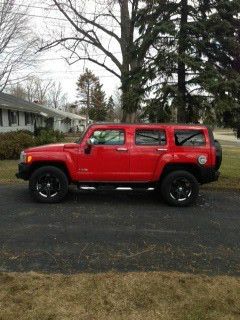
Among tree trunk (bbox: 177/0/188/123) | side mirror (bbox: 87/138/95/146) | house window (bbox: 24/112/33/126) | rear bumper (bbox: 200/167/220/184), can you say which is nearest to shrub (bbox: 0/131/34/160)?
tree trunk (bbox: 177/0/188/123)

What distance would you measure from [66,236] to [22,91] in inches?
3552

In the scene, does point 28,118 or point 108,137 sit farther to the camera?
point 28,118

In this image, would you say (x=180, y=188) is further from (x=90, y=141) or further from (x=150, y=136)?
(x=90, y=141)

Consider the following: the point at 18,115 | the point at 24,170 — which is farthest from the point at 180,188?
the point at 18,115

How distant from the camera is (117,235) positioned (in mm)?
6355

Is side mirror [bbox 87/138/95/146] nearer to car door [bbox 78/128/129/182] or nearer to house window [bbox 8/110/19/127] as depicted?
car door [bbox 78/128/129/182]

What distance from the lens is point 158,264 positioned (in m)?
5.16

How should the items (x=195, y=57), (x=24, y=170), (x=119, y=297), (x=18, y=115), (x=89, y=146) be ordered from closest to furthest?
1. (x=119, y=297)
2. (x=89, y=146)
3. (x=24, y=170)
4. (x=195, y=57)
5. (x=18, y=115)

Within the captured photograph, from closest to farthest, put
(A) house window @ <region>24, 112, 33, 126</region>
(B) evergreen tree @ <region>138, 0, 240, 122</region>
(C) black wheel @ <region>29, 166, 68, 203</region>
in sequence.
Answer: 1. (C) black wheel @ <region>29, 166, 68, 203</region>
2. (B) evergreen tree @ <region>138, 0, 240, 122</region>
3. (A) house window @ <region>24, 112, 33, 126</region>

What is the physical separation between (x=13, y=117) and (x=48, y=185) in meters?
23.5

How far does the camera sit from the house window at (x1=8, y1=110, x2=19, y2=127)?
96.9 feet

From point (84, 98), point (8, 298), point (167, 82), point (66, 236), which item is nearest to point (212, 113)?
point (167, 82)

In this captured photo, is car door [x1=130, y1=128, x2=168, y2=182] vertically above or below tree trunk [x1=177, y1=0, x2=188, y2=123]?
below

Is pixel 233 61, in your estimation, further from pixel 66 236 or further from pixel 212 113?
pixel 66 236
